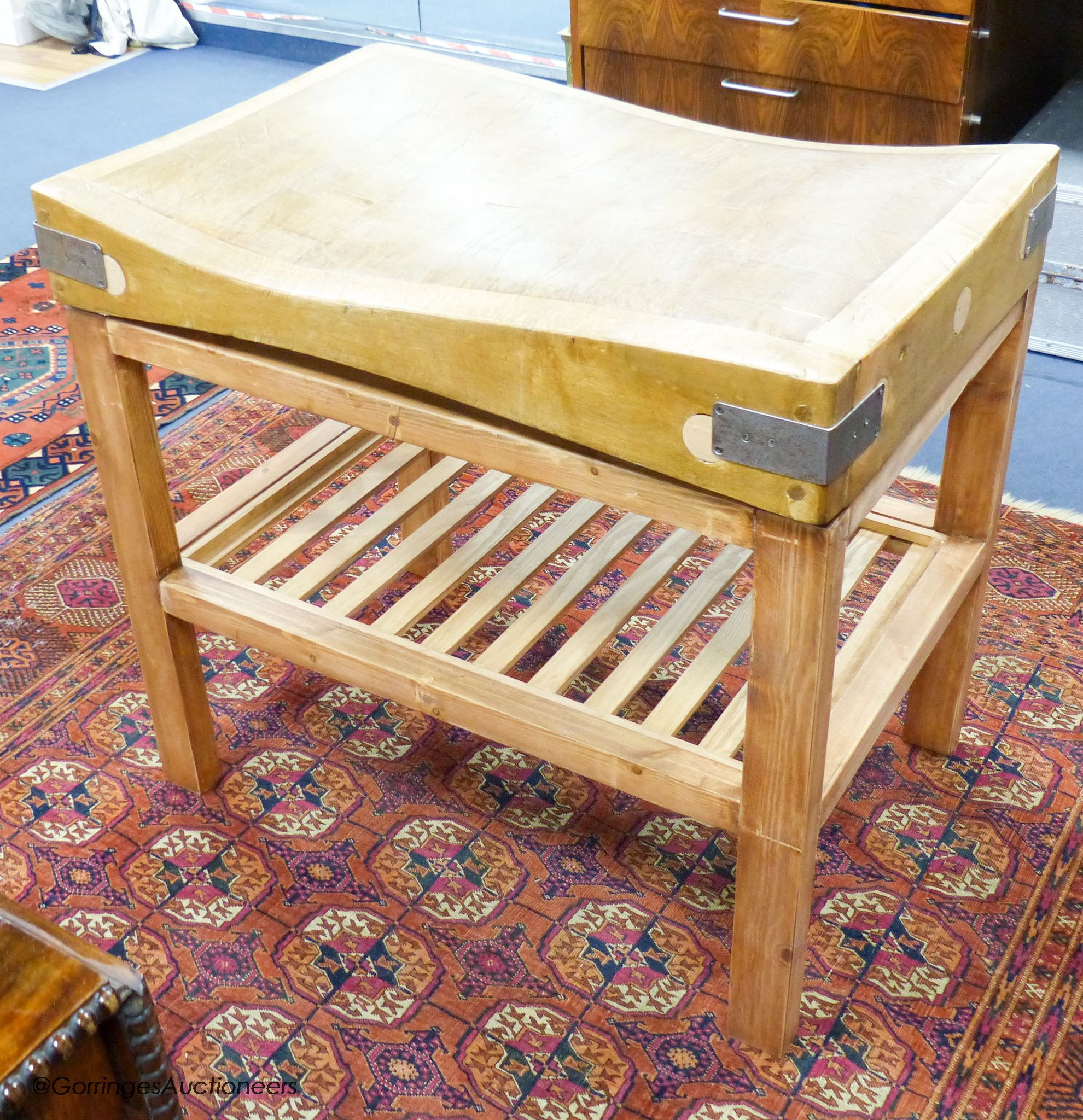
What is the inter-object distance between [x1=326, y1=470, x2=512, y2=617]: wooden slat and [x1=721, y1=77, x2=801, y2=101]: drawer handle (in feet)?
4.06

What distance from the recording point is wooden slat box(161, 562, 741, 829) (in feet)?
4.00

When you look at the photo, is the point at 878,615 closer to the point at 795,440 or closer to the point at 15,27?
the point at 795,440

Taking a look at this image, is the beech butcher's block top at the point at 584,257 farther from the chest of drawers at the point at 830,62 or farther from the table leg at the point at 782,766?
the chest of drawers at the point at 830,62

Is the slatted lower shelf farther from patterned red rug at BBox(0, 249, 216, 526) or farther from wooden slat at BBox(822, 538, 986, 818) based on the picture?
patterned red rug at BBox(0, 249, 216, 526)

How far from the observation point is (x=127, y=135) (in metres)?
3.68

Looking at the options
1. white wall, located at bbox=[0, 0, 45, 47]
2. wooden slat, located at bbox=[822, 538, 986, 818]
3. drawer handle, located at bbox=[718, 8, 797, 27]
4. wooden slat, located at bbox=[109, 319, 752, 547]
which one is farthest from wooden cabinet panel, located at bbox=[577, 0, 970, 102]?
white wall, located at bbox=[0, 0, 45, 47]

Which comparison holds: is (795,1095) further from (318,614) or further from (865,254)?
(865,254)

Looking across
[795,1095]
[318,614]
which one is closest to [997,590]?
[795,1095]

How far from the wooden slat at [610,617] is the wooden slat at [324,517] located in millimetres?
357

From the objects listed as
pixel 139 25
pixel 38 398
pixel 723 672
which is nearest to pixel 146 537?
pixel 723 672

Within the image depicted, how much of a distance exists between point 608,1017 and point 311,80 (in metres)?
1.08

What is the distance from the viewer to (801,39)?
2.55 meters

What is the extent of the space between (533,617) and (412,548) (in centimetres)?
21

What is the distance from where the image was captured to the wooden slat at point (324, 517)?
62.7 inches
